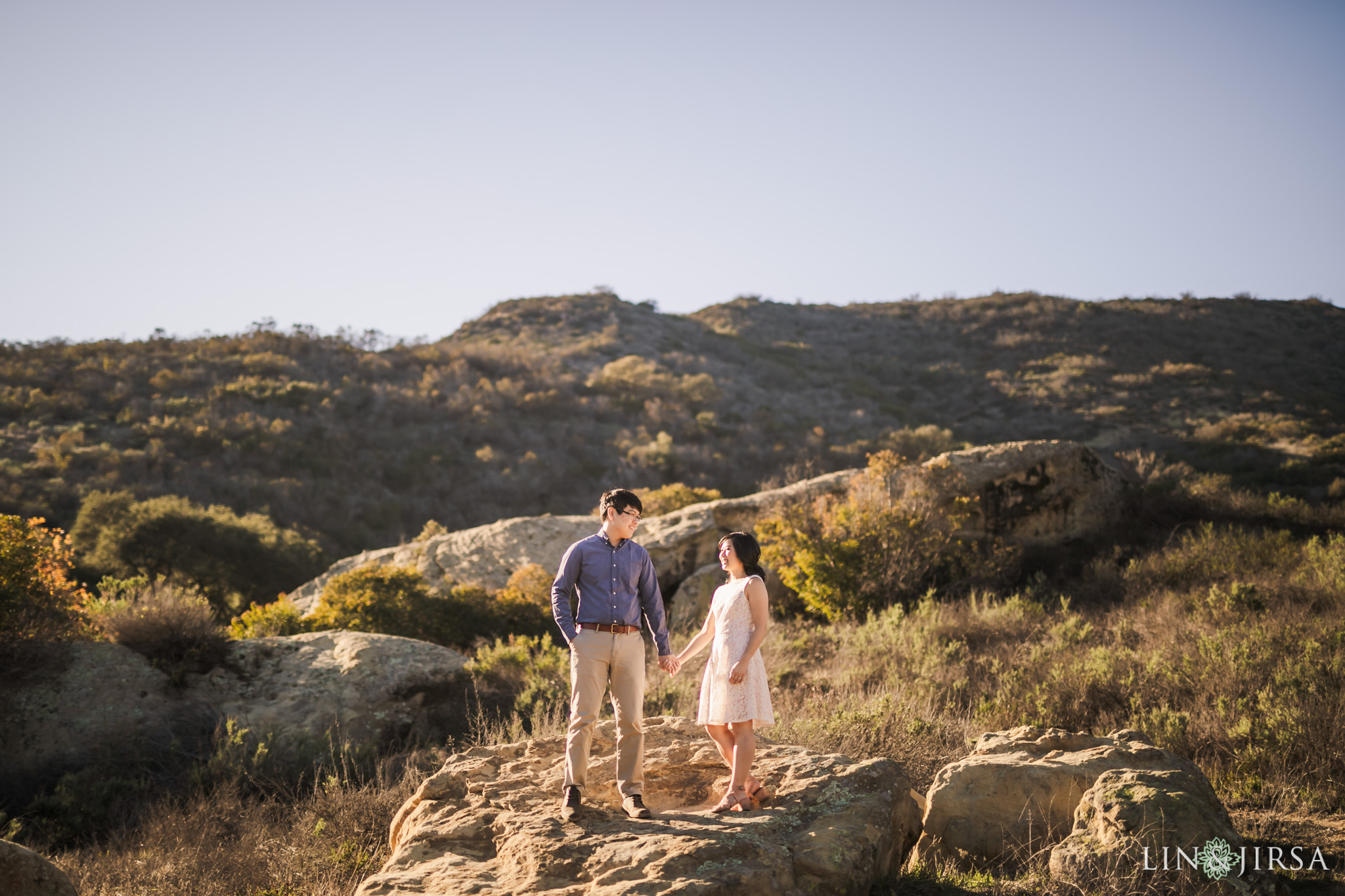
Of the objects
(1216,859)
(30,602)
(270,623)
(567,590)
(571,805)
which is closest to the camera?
(1216,859)

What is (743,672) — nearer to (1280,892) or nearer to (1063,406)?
(1280,892)

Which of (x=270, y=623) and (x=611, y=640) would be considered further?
(x=270, y=623)

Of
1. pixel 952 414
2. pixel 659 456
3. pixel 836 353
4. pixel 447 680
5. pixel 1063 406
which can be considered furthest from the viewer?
pixel 836 353

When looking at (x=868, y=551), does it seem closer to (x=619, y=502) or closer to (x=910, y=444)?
(x=619, y=502)

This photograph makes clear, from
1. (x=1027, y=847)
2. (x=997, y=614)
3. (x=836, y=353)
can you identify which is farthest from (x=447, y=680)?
(x=836, y=353)

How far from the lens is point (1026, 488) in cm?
1135

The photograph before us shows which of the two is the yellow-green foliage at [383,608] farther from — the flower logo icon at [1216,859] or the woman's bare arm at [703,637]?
the flower logo icon at [1216,859]

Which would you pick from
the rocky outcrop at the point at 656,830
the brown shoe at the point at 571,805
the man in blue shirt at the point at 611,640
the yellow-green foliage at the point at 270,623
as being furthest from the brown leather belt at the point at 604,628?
the yellow-green foliage at the point at 270,623

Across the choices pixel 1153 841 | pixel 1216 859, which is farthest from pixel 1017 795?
pixel 1216 859

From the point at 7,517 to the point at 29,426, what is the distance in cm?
1768

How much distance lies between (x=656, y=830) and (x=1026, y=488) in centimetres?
973

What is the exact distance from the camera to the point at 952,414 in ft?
103

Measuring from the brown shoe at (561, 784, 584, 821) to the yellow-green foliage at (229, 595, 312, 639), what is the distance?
7113mm

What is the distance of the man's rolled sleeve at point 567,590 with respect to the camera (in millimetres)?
3867
